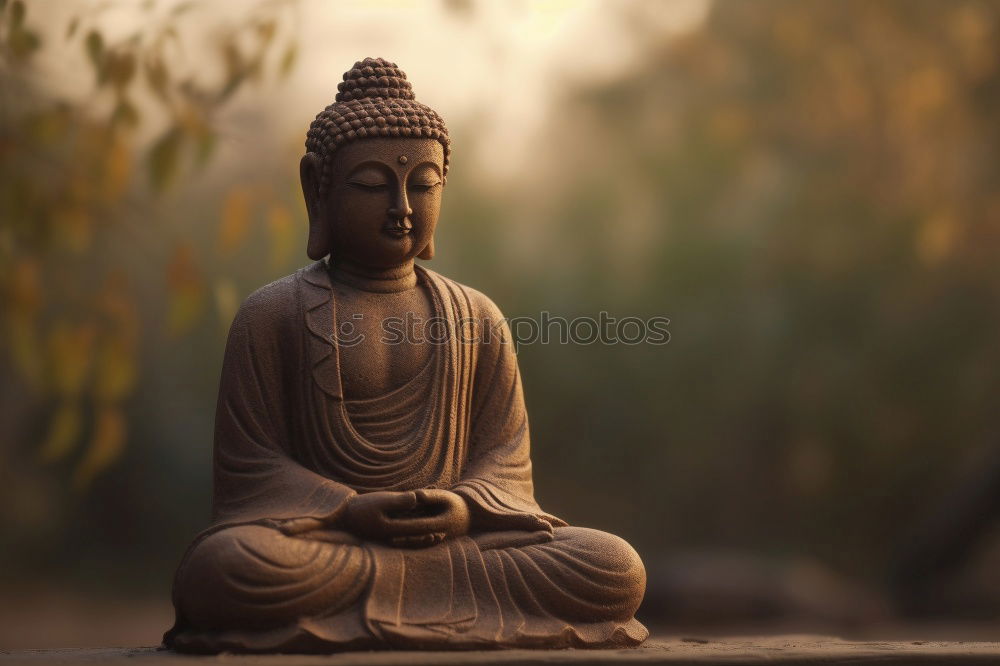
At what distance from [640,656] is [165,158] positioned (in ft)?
13.7

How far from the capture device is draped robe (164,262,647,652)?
16.4ft

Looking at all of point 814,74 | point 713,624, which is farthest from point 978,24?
point 713,624

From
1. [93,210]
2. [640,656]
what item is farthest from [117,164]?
[640,656]

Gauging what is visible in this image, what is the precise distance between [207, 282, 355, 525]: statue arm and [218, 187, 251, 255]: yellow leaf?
10.2 ft

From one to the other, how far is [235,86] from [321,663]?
4691 millimetres

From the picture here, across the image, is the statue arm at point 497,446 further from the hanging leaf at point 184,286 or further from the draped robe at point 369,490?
the hanging leaf at point 184,286

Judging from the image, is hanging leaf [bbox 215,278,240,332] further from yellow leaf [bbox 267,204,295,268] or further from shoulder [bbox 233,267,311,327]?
shoulder [bbox 233,267,311,327]

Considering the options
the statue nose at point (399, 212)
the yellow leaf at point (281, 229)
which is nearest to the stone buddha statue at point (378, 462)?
the statue nose at point (399, 212)

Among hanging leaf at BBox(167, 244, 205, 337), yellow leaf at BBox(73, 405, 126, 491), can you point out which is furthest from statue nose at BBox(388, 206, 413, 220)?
yellow leaf at BBox(73, 405, 126, 491)

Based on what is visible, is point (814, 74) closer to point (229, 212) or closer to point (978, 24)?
point (978, 24)

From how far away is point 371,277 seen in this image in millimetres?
5789

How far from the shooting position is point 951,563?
33.7 ft

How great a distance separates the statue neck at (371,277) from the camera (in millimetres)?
5777

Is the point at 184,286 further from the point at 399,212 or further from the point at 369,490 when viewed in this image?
the point at 369,490
